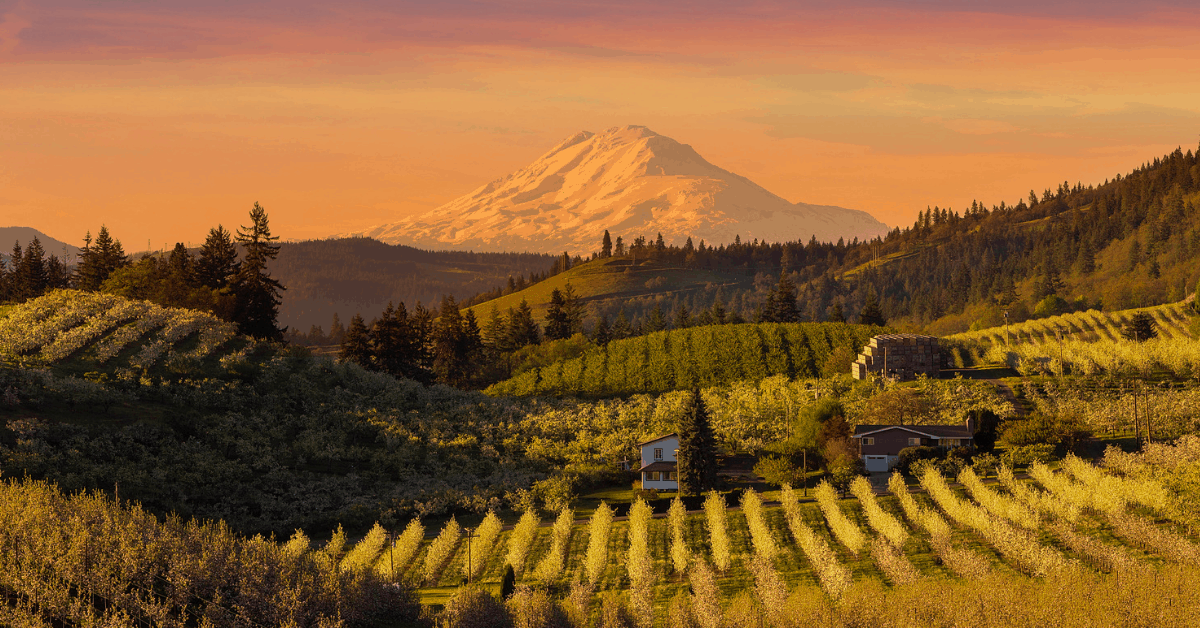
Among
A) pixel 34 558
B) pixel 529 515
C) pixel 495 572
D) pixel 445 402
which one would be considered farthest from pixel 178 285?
pixel 34 558

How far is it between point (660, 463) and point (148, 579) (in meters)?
49.6

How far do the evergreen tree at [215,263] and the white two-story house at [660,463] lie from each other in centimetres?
5767

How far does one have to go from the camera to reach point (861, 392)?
95.6 meters

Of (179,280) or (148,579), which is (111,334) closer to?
(179,280)

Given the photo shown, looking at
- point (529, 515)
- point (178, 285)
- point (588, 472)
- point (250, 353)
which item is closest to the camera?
point (529, 515)

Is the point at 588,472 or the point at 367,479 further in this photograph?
the point at 588,472

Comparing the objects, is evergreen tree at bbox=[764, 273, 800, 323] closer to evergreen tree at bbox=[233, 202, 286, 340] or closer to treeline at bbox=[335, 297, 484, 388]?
treeline at bbox=[335, 297, 484, 388]

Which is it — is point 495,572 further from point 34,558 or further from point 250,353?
point 250,353

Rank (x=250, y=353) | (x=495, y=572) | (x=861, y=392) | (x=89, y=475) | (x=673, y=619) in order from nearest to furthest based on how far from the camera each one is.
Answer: (x=673, y=619), (x=495, y=572), (x=89, y=475), (x=250, y=353), (x=861, y=392)

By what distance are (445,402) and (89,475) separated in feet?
141

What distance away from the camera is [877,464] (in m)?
75.6

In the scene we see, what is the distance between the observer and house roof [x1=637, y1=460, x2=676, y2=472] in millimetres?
75812

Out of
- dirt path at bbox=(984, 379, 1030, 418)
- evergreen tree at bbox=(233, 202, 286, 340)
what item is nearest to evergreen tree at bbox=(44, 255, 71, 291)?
evergreen tree at bbox=(233, 202, 286, 340)

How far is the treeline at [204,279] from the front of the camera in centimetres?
10275
